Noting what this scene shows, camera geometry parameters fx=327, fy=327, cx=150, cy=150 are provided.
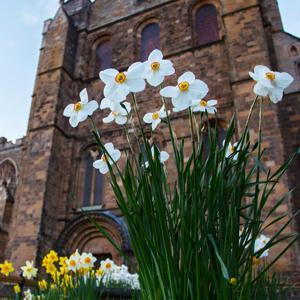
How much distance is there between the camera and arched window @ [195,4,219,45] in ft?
39.7

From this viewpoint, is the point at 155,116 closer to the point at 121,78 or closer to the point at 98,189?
the point at 121,78

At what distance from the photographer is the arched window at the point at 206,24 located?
39.7 ft

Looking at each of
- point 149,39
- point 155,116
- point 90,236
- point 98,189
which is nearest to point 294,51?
point 149,39

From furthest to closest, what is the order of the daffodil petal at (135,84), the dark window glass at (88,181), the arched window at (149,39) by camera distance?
the arched window at (149,39), the dark window glass at (88,181), the daffodil petal at (135,84)

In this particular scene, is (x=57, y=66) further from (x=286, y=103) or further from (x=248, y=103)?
(x=286, y=103)

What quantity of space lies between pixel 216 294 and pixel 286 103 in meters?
9.80

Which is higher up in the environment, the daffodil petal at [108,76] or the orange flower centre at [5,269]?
the daffodil petal at [108,76]

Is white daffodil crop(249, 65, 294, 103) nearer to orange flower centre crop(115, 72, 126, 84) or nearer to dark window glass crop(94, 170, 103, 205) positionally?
orange flower centre crop(115, 72, 126, 84)

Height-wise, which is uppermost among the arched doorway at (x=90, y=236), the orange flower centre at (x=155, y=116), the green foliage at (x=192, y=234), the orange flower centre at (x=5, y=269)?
the arched doorway at (x=90, y=236)

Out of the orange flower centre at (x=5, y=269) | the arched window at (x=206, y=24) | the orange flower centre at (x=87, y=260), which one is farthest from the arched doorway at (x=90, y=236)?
the arched window at (x=206, y=24)

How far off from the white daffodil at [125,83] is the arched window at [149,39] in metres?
12.2

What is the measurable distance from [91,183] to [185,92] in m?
10.5

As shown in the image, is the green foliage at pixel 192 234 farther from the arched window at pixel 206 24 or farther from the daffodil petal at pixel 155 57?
the arched window at pixel 206 24

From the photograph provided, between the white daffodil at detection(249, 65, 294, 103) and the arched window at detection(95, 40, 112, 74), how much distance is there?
13.0 metres
